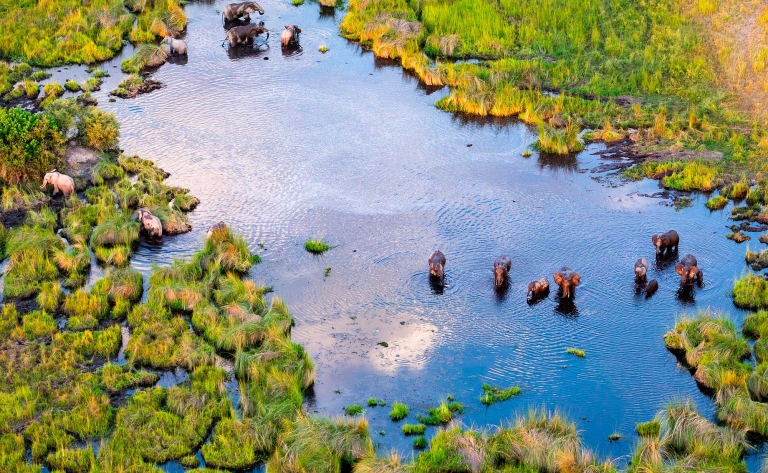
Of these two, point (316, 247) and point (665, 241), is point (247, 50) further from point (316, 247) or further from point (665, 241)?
point (665, 241)

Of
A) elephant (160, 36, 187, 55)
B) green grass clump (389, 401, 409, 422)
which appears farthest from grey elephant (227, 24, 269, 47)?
green grass clump (389, 401, 409, 422)

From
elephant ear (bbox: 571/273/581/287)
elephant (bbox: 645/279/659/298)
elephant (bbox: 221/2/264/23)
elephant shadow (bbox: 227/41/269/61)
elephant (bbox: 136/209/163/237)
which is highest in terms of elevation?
elephant (bbox: 221/2/264/23)

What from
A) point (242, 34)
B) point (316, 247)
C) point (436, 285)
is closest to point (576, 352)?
point (436, 285)

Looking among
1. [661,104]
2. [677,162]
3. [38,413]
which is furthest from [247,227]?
[661,104]

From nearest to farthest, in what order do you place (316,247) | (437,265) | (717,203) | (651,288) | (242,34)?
(651,288) → (437,265) → (316,247) → (717,203) → (242,34)

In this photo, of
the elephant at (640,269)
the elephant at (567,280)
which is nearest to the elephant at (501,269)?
the elephant at (567,280)

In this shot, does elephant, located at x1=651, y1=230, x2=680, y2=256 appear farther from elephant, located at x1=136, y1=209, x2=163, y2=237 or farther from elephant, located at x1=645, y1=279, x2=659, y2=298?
elephant, located at x1=136, y1=209, x2=163, y2=237

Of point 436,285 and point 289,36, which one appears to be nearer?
point 436,285
